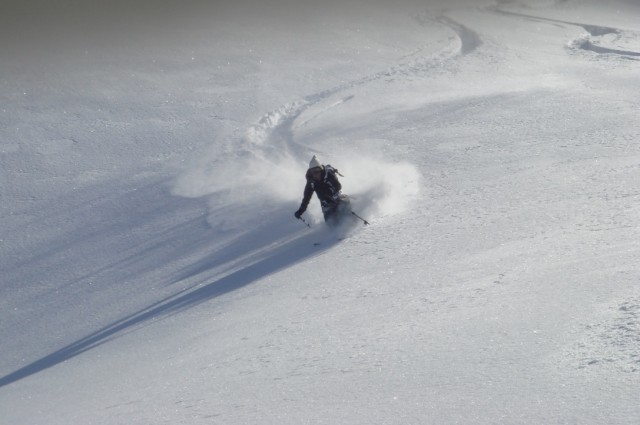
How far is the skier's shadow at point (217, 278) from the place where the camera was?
33.1 feet

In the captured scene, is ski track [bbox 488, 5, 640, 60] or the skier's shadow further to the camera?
ski track [bbox 488, 5, 640, 60]

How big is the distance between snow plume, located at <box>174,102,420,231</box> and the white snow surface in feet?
0.23

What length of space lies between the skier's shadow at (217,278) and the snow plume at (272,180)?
A: 80cm

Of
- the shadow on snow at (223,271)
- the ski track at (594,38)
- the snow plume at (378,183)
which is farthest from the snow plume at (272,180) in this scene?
the ski track at (594,38)

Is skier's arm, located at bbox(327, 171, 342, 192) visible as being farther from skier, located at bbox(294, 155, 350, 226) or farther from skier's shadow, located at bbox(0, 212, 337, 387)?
skier's shadow, located at bbox(0, 212, 337, 387)

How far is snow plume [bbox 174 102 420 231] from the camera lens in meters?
13.3

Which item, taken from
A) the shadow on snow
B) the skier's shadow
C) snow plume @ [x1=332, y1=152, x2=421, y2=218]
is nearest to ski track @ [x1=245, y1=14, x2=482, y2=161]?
snow plume @ [x1=332, y1=152, x2=421, y2=218]

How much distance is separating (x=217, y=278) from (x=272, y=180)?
464cm

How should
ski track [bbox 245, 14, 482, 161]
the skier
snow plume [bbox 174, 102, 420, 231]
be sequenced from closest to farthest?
the skier
snow plume [bbox 174, 102, 420, 231]
ski track [bbox 245, 14, 482, 161]

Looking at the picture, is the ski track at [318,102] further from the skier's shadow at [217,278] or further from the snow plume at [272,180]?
the skier's shadow at [217,278]

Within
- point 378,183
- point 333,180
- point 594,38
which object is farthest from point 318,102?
point 594,38

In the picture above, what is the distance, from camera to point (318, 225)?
1261 cm

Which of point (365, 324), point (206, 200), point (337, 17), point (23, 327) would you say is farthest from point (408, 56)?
point (365, 324)

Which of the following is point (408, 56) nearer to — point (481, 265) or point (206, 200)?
point (206, 200)
